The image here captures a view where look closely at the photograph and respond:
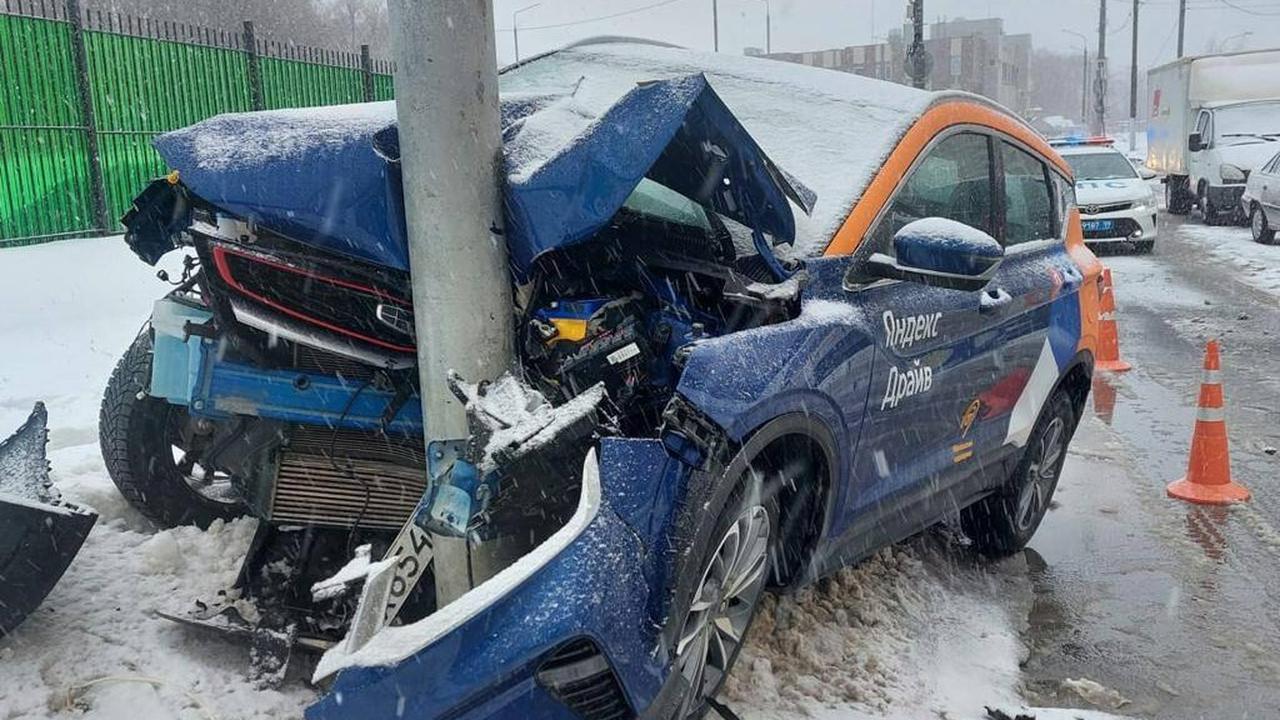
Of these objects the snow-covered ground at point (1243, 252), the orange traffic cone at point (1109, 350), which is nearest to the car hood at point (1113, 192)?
the snow-covered ground at point (1243, 252)

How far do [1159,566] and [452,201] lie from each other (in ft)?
12.2

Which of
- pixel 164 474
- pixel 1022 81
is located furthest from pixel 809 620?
pixel 1022 81

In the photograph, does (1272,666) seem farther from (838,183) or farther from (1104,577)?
(838,183)

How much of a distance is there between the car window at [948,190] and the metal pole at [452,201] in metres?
1.29

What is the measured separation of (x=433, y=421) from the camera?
113 inches

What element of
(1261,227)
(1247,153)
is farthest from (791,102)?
(1247,153)

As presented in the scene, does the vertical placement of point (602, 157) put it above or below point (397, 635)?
above

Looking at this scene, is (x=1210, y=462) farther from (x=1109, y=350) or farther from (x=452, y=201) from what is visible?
(x=452, y=201)

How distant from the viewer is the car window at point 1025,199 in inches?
174

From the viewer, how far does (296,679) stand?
3061mm

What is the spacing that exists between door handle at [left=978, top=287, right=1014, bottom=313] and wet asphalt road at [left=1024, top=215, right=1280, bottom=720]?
1.27 meters

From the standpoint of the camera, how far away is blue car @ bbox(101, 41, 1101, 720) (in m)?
2.28

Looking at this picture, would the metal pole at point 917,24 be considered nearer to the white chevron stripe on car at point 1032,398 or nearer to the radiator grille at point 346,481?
the white chevron stripe on car at point 1032,398

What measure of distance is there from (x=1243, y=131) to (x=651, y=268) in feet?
70.7
